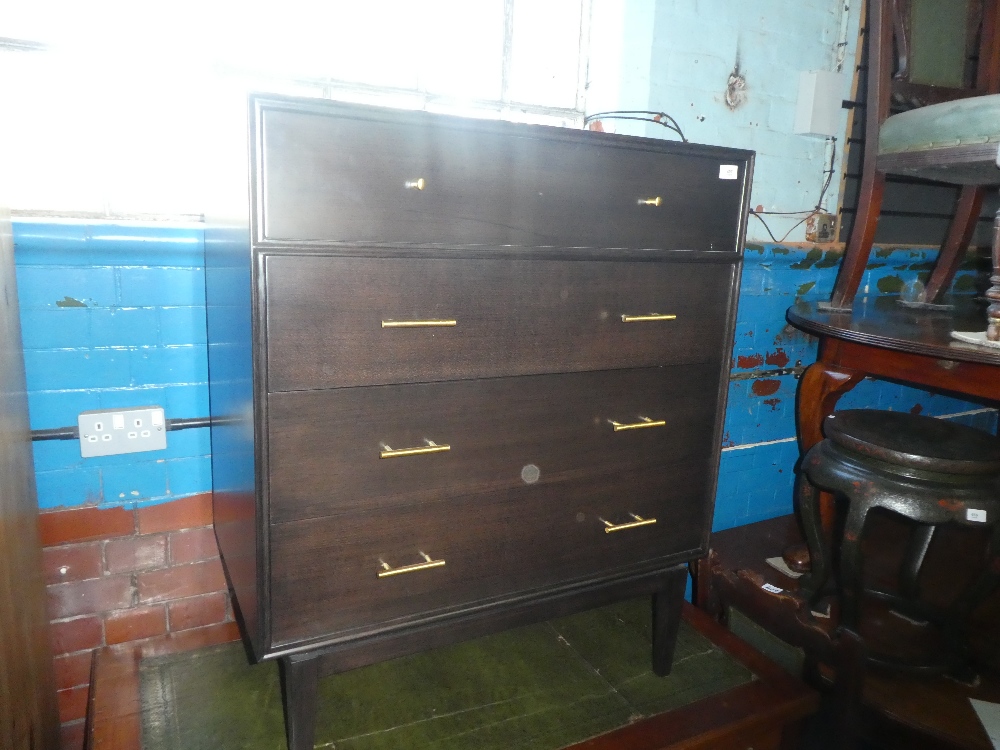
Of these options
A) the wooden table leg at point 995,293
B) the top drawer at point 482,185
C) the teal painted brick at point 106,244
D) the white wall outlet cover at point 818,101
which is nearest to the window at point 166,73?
the teal painted brick at point 106,244

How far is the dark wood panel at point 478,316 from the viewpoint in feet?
3.39

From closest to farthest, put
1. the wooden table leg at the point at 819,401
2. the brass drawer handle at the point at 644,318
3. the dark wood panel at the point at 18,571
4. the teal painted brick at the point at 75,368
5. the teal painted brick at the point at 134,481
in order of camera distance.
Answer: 1. the dark wood panel at the point at 18,571
2. the brass drawer handle at the point at 644,318
3. the teal painted brick at the point at 75,368
4. the teal painted brick at the point at 134,481
5. the wooden table leg at the point at 819,401

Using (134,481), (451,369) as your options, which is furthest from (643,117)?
(134,481)

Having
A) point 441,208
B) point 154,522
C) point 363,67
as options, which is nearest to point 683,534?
point 441,208

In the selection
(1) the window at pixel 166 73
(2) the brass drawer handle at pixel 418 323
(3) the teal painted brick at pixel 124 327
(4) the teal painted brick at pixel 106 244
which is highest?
(1) the window at pixel 166 73

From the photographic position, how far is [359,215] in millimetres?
1034

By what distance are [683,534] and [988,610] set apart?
3.63 ft

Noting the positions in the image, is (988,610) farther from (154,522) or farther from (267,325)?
(154,522)

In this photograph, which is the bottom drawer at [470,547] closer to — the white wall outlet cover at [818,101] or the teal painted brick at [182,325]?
the teal painted brick at [182,325]

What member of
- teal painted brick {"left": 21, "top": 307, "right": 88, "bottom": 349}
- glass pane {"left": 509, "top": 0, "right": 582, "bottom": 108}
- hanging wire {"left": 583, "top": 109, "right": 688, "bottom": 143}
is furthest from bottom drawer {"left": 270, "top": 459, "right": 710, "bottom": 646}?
glass pane {"left": 509, "top": 0, "right": 582, "bottom": 108}

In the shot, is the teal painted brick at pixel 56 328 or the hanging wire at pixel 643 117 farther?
the hanging wire at pixel 643 117

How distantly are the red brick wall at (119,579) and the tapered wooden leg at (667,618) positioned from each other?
1.04 metres

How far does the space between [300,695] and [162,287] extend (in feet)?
2.90

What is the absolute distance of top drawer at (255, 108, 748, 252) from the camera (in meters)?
0.99
